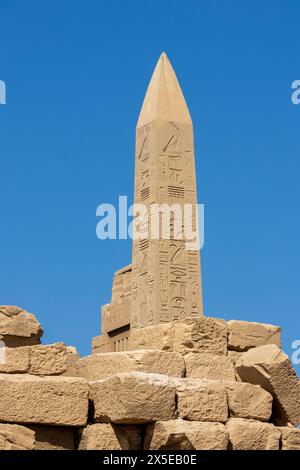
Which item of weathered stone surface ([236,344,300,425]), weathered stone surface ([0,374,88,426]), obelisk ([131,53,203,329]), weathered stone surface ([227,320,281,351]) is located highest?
obelisk ([131,53,203,329])

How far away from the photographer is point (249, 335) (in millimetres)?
10547

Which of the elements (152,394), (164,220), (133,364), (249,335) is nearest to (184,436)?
(152,394)

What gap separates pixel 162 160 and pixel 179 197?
596mm

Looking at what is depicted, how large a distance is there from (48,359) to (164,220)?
9015 millimetres

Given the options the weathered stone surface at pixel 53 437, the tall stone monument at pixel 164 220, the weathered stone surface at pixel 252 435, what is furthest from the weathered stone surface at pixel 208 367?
the tall stone monument at pixel 164 220

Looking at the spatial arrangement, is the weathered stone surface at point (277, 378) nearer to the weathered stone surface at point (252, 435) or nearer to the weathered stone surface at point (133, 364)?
the weathered stone surface at point (252, 435)

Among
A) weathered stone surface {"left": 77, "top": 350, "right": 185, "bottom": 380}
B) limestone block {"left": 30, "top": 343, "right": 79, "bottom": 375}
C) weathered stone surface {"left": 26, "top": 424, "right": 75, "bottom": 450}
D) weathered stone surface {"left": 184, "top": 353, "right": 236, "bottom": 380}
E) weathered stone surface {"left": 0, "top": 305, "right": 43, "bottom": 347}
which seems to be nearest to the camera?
weathered stone surface {"left": 26, "top": 424, "right": 75, "bottom": 450}

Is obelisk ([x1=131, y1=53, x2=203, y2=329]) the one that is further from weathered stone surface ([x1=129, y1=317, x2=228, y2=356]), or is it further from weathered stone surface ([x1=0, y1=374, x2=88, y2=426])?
weathered stone surface ([x1=0, y1=374, x2=88, y2=426])

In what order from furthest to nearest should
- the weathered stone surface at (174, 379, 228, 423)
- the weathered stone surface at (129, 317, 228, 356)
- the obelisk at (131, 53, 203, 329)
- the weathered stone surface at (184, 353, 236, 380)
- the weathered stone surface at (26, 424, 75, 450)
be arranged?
1. the obelisk at (131, 53, 203, 329)
2. the weathered stone surface at (129, 317, 228, 356)
3. the weathered stone surface at (184, 353, 236, 380)
4. the weathered stone surface at (174, 379, 228, 423)
5. the weathered stone surface at (26, 424, 75, 450)

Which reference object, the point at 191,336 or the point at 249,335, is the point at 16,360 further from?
the point at 249,335

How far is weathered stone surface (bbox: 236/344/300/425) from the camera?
31.5 ft

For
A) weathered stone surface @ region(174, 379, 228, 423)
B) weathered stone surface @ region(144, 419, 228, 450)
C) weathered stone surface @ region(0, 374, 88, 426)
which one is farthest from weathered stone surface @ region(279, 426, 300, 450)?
weathered stone surface @ region(0, 374, 88, 426)

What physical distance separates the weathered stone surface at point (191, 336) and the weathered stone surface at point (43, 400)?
1.07 metres

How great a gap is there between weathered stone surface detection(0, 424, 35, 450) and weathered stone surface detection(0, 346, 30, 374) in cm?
52
